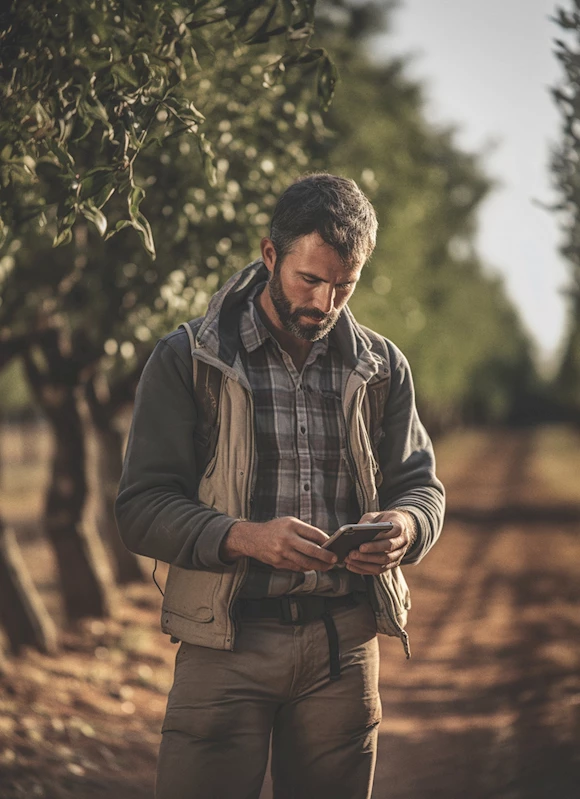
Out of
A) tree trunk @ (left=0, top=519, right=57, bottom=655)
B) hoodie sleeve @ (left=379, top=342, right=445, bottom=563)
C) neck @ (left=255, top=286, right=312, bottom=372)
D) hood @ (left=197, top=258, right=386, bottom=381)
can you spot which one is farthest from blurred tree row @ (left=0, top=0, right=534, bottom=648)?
tree trunk @ (left=0, top=519, right=57, bottom=655)

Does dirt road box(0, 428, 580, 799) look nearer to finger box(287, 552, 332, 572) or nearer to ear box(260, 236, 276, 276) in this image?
finger box(287, 552, 332, 572)

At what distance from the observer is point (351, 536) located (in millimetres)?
3023

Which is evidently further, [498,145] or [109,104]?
[498,145]

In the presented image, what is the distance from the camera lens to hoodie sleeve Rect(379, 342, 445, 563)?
345 centimetres

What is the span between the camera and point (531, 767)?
7.28 metres

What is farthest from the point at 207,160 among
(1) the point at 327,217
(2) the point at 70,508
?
(2) the point at 70,508

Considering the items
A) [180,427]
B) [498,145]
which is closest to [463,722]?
[180,427]

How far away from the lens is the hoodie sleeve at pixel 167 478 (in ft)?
10.2

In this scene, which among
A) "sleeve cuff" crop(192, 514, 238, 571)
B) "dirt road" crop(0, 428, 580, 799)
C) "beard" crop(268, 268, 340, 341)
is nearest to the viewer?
"sleeve cuff" crop(192, 514, 238, 571)

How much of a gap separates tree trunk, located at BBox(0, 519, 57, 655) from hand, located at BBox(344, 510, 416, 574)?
7.18 m

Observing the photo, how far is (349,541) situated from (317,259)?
0.84m

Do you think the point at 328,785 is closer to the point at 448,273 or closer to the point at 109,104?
the point at 109,104

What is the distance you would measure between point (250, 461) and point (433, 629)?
10260 mm

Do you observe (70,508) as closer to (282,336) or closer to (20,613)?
(20,613)
